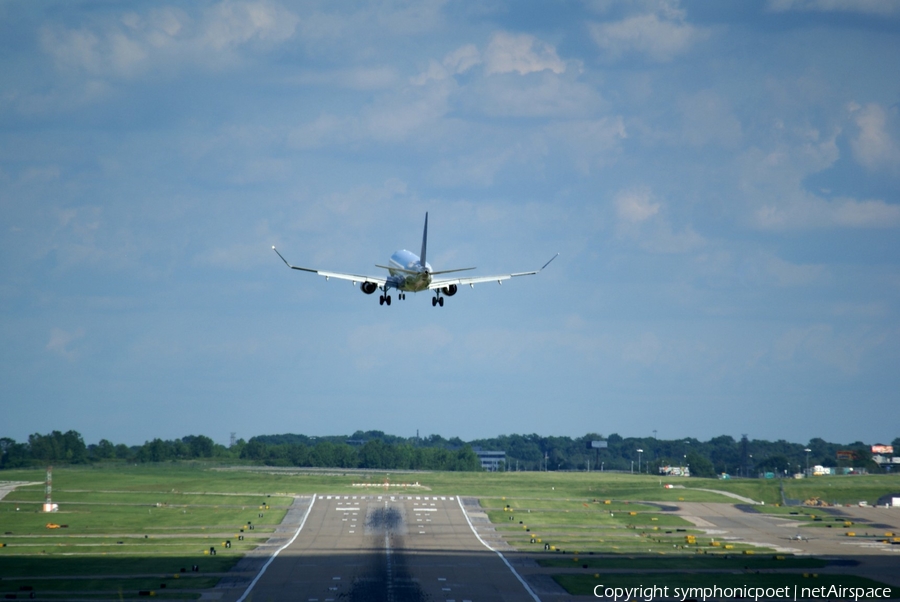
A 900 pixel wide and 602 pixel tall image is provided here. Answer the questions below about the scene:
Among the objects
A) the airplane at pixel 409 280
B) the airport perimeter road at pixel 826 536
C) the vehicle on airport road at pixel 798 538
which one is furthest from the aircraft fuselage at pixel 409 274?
the vehicle on airport road at pixel 798 538

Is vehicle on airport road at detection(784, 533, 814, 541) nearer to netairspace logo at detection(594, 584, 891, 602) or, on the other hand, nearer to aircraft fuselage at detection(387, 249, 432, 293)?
netairspace logo at detection(594, 584, 891, 602)

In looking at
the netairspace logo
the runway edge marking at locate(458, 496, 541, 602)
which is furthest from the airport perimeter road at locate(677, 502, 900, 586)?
the runway edge marking at locate(458, 496, 541, 602)

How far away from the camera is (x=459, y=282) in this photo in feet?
383

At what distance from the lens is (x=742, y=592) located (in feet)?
345

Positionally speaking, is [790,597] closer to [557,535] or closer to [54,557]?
[557,535]

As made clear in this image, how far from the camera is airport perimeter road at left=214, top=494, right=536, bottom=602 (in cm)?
10394

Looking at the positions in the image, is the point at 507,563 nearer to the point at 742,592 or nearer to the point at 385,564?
the point at 385,564

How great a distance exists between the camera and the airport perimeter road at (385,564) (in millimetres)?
103938

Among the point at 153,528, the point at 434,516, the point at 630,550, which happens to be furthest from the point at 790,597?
the point at 153,528

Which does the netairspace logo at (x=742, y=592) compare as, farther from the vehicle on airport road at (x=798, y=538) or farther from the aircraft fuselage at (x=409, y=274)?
the vehicle on airport road at (x=798, y=538)

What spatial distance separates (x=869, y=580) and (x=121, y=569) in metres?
84.8

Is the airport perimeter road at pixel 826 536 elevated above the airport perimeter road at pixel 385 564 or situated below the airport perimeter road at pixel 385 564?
above

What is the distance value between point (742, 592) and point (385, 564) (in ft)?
139

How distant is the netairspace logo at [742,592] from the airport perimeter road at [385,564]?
964cm
